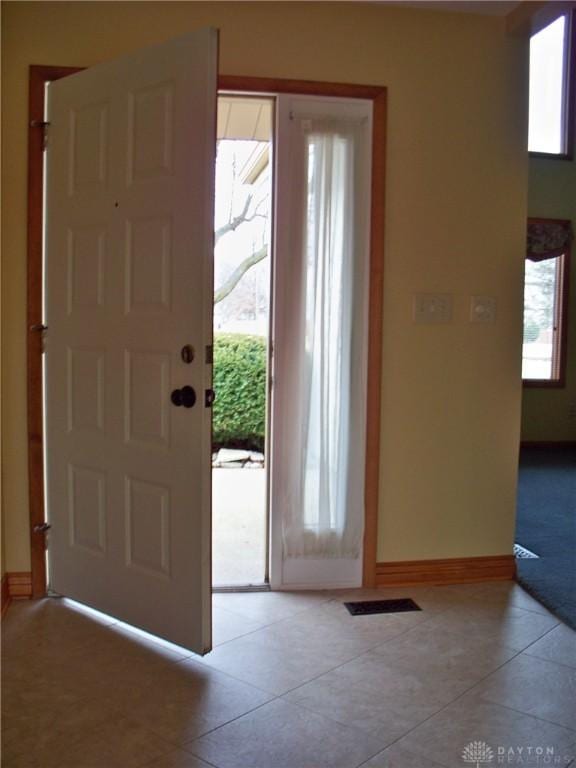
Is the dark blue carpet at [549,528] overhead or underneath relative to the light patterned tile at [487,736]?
overhead

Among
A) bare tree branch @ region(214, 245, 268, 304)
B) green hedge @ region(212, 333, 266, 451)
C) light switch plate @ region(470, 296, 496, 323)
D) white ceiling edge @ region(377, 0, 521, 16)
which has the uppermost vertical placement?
white ceiling edge @ region(377, 0, 521, 16)

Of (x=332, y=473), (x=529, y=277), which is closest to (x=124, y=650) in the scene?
(x=332, y=473)

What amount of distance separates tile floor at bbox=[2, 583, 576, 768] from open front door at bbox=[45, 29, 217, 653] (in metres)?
0.19

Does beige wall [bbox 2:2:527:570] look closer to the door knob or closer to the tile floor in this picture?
the tile floor

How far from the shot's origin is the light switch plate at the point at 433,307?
2.96 m

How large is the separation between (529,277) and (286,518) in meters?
4.58

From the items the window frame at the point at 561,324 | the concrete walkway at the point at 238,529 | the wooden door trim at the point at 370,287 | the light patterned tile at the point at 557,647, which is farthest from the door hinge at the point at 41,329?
the window frame at the point at 561,324

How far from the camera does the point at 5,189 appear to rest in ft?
8.91

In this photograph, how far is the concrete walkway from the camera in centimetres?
313

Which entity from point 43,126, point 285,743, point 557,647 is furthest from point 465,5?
point 285,743

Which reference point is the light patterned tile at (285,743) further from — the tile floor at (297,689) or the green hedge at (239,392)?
the green hedge at (239,392)

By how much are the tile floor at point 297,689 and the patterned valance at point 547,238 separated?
171 inches

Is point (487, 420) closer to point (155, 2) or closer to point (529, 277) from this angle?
point (155, 2)

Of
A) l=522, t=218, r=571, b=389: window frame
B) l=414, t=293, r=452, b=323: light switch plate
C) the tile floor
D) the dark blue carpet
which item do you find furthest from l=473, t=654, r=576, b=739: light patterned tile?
l=522, t=218, r=571, b=389: window frame
